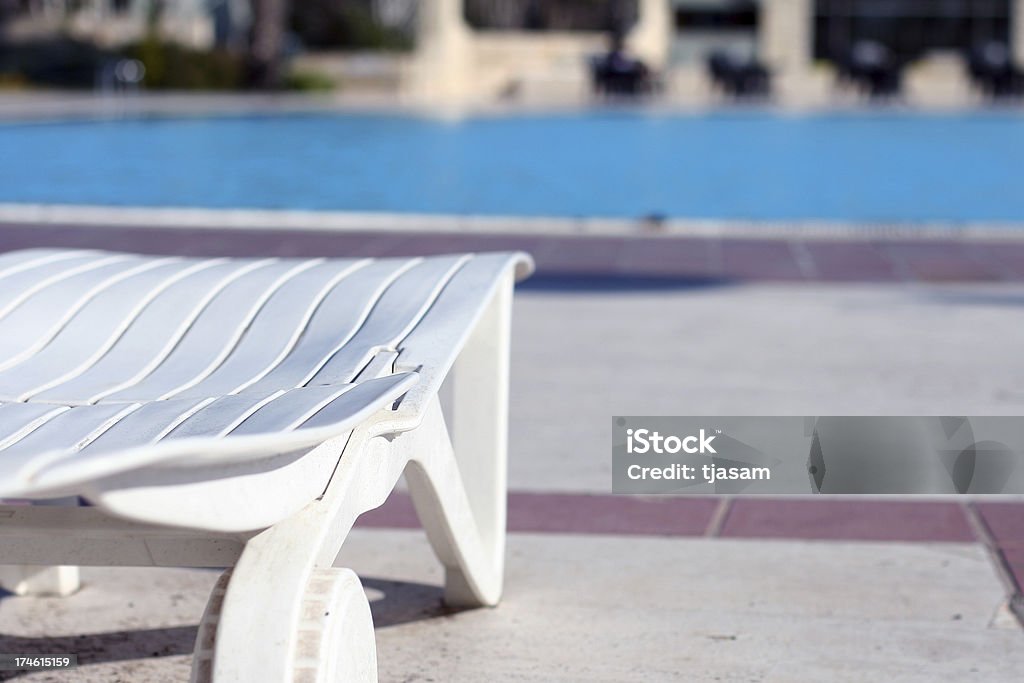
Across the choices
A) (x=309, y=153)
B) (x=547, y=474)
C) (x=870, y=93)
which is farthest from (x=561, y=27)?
(x=547, y=474)

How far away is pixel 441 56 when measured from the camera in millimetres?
31844

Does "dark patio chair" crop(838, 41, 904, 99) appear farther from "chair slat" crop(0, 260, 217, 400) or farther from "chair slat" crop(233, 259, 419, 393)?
"chair slat" crop(0, 260, 217, 400)

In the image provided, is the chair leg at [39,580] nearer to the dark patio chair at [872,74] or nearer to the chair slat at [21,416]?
the chair slat at [21,416]

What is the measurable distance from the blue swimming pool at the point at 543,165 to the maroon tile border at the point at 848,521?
9753mm

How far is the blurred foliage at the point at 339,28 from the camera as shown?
4259 cm

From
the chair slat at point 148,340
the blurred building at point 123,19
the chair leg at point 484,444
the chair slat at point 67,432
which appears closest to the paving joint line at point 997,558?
the chair leg at point 484,444

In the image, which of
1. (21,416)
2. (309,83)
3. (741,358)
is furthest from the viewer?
(309,83)

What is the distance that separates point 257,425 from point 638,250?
22.9 ft

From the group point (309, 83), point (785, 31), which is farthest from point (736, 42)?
point (309, 83)

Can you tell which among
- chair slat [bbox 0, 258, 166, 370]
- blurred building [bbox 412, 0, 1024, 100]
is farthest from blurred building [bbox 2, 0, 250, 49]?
chair slat [bbox 0, 258, 166, 370]

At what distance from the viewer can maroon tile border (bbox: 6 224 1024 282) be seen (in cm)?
785

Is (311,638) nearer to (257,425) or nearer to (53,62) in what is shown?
(257,425)

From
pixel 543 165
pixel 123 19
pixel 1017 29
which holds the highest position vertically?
pixel 123 19

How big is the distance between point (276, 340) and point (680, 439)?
1519 millimetres
